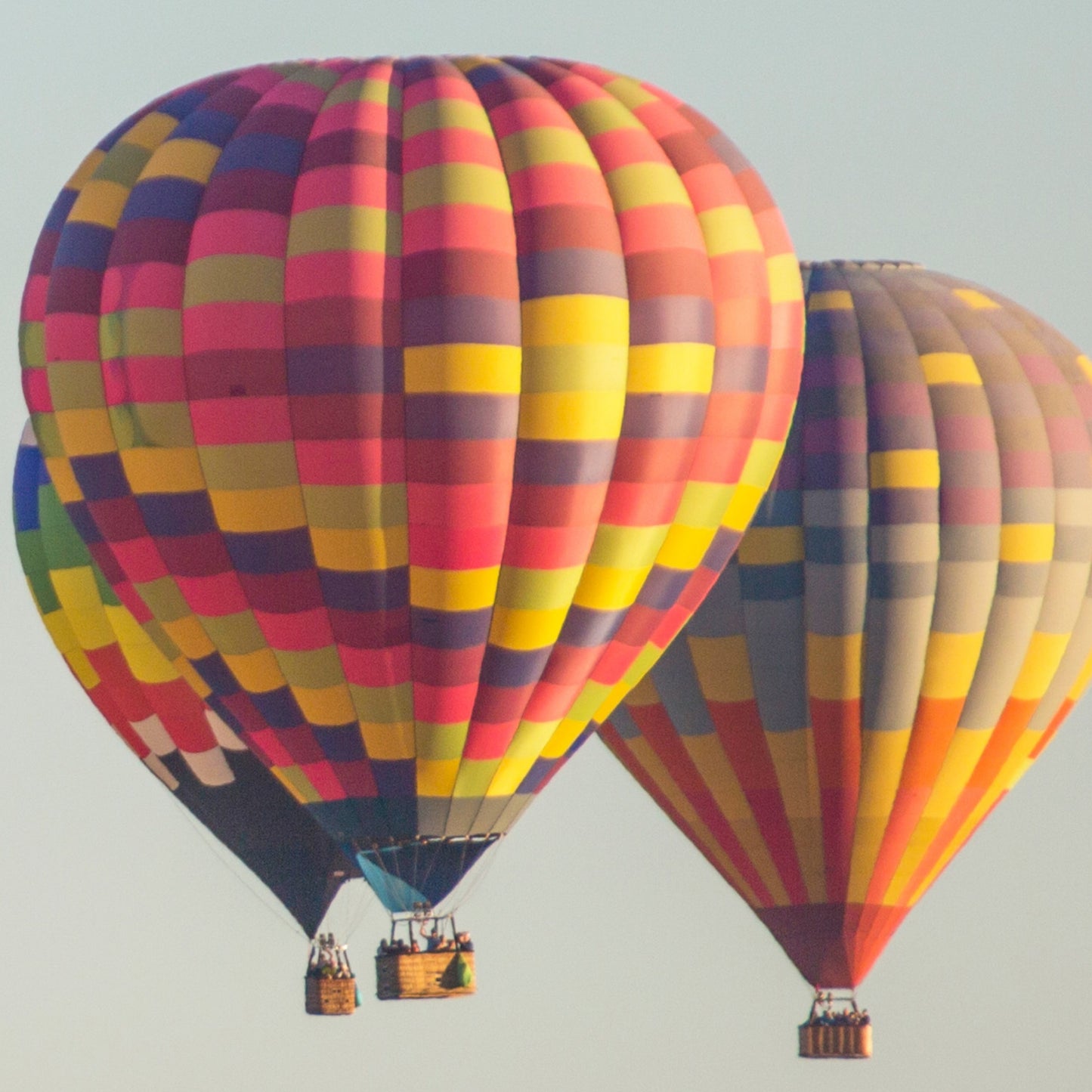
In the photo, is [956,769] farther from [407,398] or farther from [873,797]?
[407,398]

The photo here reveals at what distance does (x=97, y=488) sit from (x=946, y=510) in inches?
280

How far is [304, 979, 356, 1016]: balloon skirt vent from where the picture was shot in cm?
3319

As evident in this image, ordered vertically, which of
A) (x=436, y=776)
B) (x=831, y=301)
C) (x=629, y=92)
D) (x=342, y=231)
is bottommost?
(x=436, y=776)

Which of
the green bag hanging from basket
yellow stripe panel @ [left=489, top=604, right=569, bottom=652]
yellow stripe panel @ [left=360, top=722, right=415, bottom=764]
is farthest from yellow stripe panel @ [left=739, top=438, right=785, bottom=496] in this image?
the green bag hanging from basket

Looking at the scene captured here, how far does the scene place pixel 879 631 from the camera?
112 feet

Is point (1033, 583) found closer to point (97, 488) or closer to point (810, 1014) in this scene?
point (810, 1014)

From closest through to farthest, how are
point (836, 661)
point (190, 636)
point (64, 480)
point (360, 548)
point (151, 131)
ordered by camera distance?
point (360, 548), point (190, 636), point (151, 131), point (64, 480), point (836, 661)

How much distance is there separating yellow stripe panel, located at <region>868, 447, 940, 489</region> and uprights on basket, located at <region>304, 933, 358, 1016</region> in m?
5.54

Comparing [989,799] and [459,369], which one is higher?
[459,369]

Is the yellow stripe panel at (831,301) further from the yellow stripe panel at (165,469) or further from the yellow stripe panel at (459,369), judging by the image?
the yellow stripe panel at (165,469)

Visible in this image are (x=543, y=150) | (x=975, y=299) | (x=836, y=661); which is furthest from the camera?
(x=975, y=299)

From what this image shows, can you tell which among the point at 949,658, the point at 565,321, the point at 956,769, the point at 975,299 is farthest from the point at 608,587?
the point at 975,299

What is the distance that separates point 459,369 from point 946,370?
6239 millimetres

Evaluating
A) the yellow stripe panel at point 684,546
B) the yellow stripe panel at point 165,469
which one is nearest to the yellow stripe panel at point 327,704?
the yellow stripe panel at point 165,469
